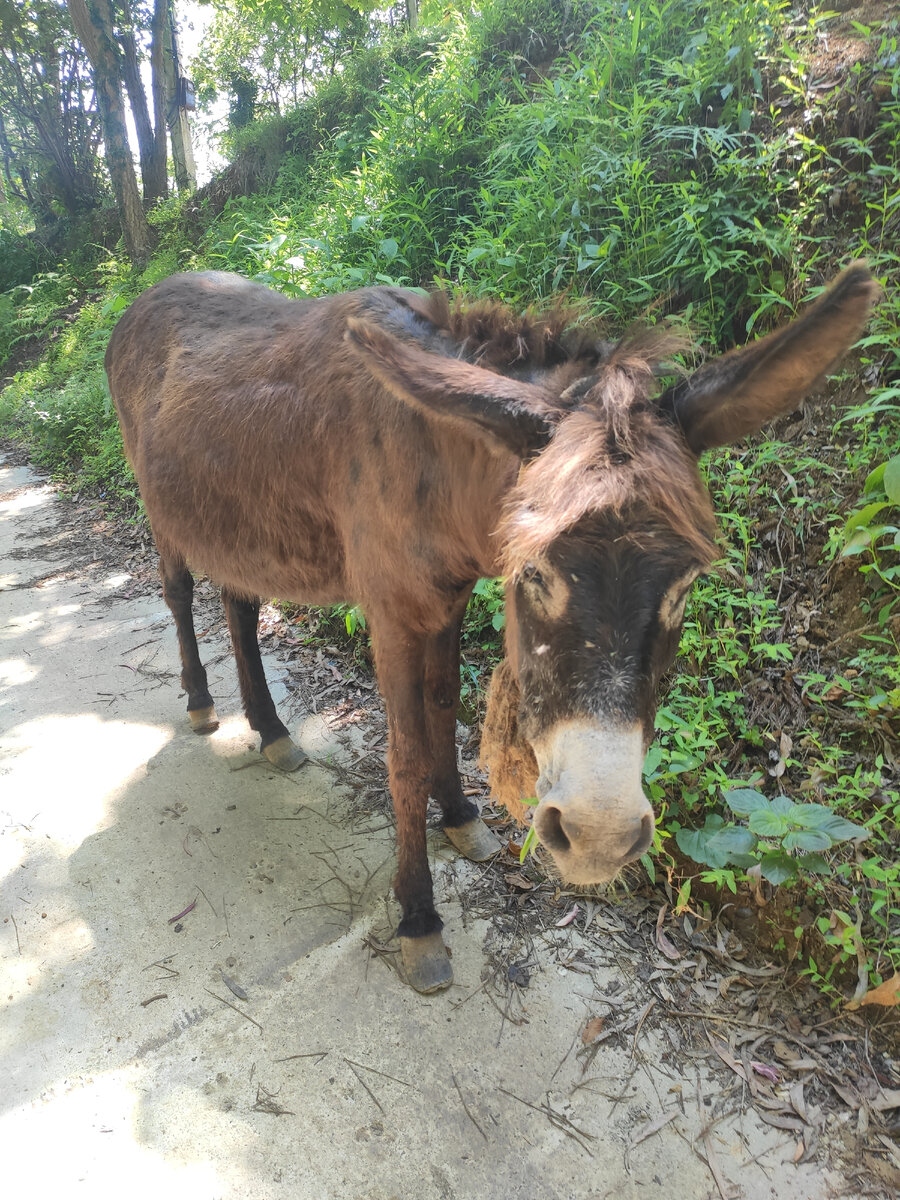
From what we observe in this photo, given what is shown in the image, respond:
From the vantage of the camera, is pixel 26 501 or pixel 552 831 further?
pixel 26 501

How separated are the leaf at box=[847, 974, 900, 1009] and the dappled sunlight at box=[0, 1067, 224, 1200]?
2.10 meters

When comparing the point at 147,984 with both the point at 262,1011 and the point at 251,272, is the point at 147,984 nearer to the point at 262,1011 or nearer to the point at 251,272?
the point at 262,1011

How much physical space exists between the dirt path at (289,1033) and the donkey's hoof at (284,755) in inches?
3.2

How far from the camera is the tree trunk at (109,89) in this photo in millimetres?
11953

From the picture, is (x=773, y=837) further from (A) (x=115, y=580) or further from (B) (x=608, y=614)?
(A) (x=115, y=580)

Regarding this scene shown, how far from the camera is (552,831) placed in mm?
1454

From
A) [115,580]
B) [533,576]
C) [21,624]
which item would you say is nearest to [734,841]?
[533,576]

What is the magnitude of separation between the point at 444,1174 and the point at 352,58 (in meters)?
15.5

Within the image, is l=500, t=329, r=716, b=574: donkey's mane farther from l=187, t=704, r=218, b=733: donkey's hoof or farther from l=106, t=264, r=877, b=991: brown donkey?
l=187, t=704, r=218, b=733: donkey's hoof

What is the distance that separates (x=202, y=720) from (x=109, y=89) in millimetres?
14006

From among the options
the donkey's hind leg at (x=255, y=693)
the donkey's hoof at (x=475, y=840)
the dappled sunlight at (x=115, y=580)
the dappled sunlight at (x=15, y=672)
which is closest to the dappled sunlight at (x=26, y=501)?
the dappled sunlight at (x=115, y=580)

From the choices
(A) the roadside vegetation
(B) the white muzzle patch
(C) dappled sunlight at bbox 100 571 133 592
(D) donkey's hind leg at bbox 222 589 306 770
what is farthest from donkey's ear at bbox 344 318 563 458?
(C) dappled sunlight at bbox 100 571 133 592

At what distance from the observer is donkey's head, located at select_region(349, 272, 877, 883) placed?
4.47 ft

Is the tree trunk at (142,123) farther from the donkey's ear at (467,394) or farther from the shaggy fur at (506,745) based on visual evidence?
the shaggy fur at (506,745)
